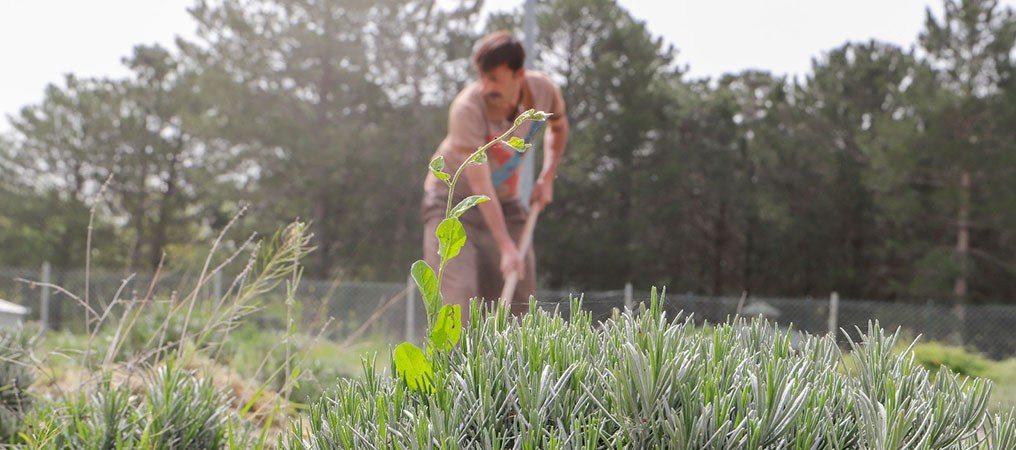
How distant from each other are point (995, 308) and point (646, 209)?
10146 millimetres

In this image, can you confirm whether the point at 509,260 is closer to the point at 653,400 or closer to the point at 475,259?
the point at 475,259

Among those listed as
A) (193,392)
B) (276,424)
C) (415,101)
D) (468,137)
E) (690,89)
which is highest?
(690,89)

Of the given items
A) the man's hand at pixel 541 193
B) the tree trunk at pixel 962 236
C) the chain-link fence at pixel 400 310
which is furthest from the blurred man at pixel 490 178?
the tree trunk at pixel 962 236

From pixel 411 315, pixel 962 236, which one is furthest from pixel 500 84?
pixel 962 236

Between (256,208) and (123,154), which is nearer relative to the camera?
(256,208)

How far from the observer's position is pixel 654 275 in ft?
77.6

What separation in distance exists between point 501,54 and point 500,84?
11cm

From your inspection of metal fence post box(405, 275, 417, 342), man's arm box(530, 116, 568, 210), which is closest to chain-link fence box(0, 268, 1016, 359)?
metal fence post box(405, 275, 417, 342)

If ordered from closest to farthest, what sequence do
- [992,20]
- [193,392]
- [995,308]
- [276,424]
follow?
1. [193,392]
2. [276,424]
3. [995,308]
4. [992,20]

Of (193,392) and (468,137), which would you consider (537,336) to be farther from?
(468,137)

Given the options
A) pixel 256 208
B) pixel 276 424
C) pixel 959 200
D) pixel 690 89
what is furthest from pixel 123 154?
pixel 276 424

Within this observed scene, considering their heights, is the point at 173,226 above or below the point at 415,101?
below

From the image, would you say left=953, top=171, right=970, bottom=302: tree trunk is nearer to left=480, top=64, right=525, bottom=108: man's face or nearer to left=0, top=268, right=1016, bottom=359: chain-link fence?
left=0, top=268, right=1016, bottom=359: chain-link fence

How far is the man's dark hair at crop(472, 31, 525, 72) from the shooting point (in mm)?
3021
